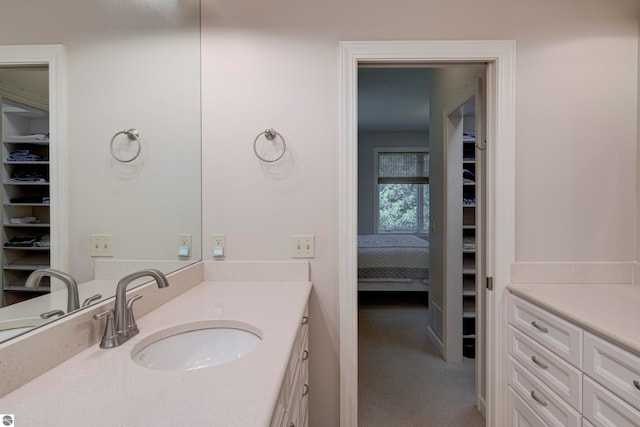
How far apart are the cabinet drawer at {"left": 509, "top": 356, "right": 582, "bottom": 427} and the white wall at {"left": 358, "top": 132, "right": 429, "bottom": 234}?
16.4 feet

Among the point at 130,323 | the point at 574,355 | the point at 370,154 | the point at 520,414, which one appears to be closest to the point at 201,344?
the point at 130,323

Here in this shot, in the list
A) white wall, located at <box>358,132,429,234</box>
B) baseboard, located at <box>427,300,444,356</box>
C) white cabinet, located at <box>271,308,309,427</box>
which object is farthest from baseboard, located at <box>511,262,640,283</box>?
white wall, located at <box>358,132,429,234</box>

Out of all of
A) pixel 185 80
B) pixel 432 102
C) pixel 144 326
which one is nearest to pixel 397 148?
pixel 432 102

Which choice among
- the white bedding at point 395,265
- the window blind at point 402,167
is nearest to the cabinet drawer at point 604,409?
the white bedding at point 395,265

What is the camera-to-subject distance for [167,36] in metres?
1.53

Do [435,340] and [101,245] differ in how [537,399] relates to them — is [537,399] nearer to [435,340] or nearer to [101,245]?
[435,340]

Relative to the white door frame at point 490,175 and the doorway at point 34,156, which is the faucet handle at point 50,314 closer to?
the doorway at point 34,156

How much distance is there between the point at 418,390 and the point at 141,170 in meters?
2.34

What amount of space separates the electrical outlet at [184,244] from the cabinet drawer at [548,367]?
173 centimetres

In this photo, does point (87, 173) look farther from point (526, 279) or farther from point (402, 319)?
point (402, 319)

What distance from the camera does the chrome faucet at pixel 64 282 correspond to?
30.7 inches

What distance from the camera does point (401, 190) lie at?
667 cm

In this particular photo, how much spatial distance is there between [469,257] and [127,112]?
10.5 ft

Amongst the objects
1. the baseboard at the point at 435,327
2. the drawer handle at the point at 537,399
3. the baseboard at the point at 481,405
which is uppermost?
the drawer handle at the point at 537,399
